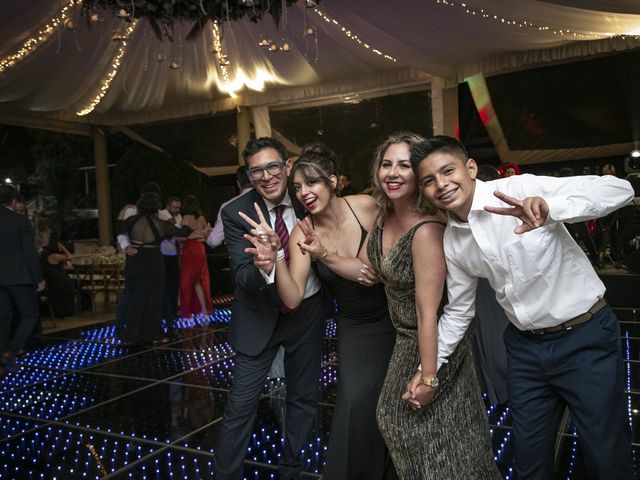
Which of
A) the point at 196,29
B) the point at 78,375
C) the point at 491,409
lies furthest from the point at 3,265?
the point at 491,409

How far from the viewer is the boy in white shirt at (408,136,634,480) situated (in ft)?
5.58

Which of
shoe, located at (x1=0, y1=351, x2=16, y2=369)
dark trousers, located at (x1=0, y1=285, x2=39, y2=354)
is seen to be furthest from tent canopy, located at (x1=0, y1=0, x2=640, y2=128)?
shoe, located at (x1=0, y1=351, x2=16, y2=369)

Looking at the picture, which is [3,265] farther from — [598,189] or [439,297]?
[598,189]

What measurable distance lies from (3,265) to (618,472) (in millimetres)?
4800

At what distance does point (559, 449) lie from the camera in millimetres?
2902

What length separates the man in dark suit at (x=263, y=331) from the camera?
245cm

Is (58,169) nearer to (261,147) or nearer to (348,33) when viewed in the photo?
(348,33)

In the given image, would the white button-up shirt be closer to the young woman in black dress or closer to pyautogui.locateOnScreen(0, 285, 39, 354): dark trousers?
the young woman in black dress

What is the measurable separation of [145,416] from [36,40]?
5.16 metres

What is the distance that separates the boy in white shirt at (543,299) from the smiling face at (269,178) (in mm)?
824

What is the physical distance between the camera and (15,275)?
488cm

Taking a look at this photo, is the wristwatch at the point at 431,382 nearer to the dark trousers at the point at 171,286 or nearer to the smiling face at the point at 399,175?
the smiling face at the point at 399,175

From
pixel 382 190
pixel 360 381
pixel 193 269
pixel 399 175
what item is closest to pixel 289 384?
pixel 360 381

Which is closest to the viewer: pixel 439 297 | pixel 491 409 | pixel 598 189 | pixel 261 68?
pixel 598 189
